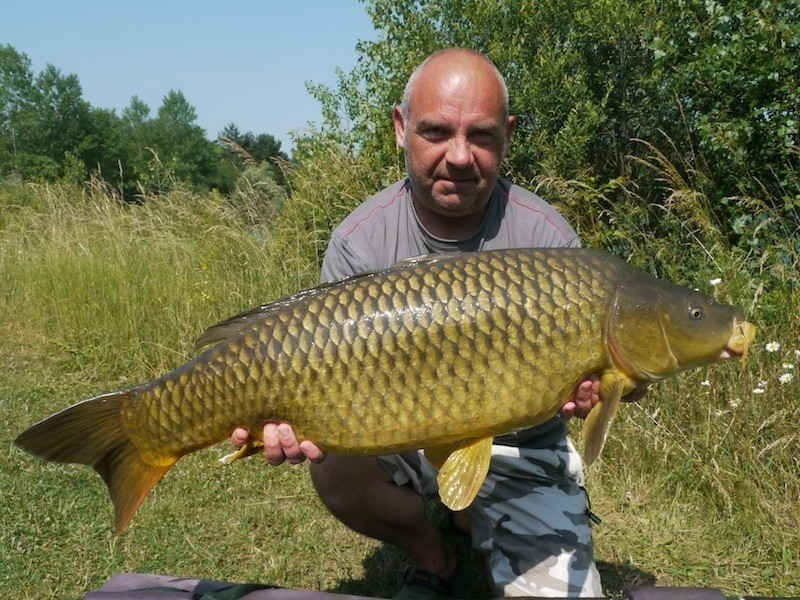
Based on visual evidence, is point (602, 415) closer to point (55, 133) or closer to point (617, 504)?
point (617, 504)

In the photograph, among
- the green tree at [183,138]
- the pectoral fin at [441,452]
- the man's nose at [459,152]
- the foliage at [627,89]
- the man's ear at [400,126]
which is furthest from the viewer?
the green tree at [183,138]

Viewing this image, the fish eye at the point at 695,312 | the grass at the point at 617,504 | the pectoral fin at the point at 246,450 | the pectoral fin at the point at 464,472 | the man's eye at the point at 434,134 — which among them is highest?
the man's eye at the point at 434,134

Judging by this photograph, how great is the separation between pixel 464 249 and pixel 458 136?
0.92 ft

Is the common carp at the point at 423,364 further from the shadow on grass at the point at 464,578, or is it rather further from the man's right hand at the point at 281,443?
the shadow on grass at the point at 464,578

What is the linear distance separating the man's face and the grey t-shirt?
0.09 metres

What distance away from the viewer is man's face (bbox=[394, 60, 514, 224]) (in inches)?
73.2

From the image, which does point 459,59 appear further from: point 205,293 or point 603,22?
point 603,22

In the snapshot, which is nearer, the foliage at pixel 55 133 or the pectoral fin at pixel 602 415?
the pectoral fin at pixel 602 415

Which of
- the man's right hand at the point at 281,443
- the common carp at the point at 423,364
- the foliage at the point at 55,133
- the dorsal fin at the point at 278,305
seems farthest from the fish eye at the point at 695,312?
the foliage at the point at 55,133

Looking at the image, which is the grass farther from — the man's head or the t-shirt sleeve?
the man's head

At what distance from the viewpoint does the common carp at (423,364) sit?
140 cm

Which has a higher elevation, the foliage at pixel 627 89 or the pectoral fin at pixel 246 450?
the foliage at pixel 627 89

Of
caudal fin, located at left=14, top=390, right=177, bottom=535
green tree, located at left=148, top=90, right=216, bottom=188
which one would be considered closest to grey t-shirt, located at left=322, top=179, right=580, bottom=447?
caudal fin, located at left=14, top=390, right=177, bottom=535

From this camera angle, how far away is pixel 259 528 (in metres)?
2.49
